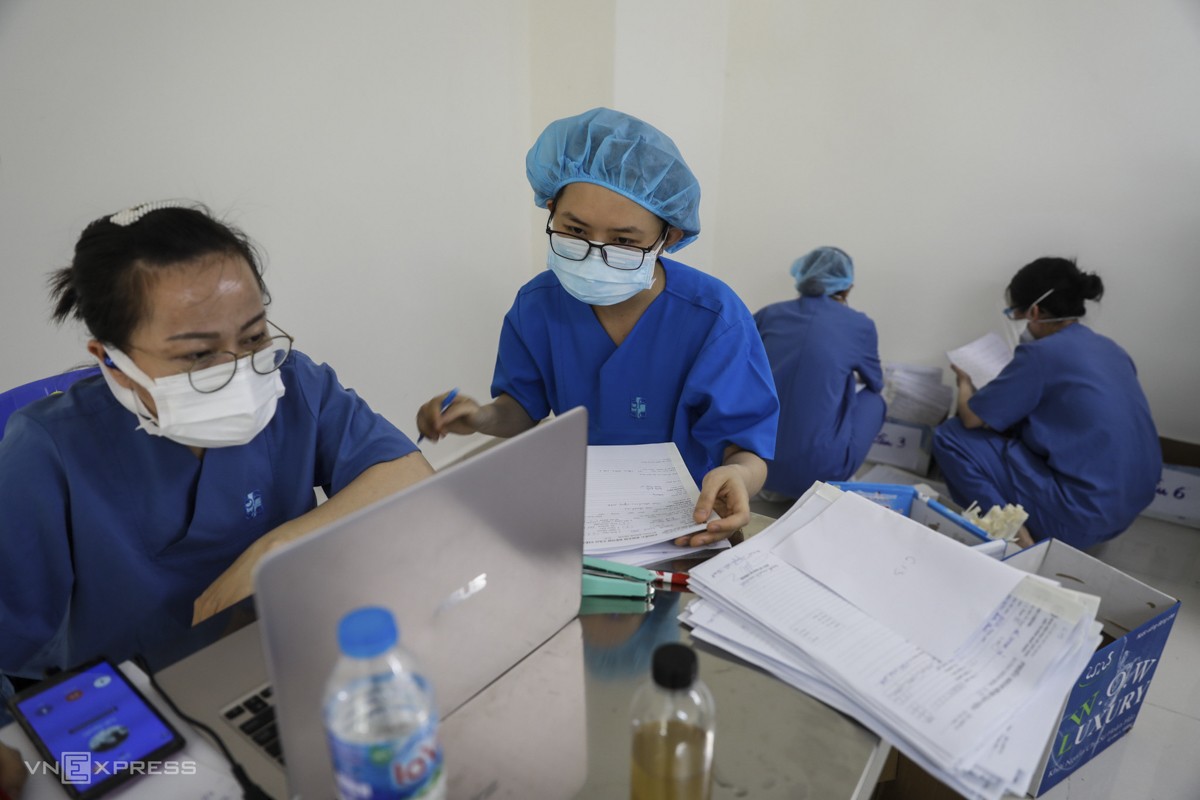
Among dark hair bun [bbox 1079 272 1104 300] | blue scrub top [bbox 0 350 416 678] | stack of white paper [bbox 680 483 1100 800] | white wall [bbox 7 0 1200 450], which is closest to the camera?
stack of white paper [bbox 680 483 1100 800]

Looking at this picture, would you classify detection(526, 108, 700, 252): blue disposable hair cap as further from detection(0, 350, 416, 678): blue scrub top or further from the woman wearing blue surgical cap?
the woman wearing blue surgical cap

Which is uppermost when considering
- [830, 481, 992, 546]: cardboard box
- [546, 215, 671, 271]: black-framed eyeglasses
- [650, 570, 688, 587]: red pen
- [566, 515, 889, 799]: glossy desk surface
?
[546, 215, 671, 271]: black-framed eyeglasses

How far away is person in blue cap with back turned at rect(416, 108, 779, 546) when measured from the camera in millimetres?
1344

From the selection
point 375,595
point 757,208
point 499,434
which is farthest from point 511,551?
point 757,208

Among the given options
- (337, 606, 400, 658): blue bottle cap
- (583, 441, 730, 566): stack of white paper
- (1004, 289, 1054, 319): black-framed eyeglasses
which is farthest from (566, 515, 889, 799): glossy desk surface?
(1004, 289, 1054, 319): black-framed eyeglasses

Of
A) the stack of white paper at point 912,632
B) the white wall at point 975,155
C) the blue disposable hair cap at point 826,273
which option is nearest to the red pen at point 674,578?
the stack of white paper at point 912,632

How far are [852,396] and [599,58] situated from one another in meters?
1.59

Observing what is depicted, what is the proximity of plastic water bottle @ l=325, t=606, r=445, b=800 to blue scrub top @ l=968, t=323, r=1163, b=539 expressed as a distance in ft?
7.91

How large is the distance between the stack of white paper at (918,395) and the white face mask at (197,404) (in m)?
2.73

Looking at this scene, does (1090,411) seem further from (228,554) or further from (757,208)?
(228,554)

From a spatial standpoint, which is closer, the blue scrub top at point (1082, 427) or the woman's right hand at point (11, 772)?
the woman's right hand at point (11, 772)

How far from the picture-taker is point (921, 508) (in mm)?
1876

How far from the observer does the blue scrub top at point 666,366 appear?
138 centimetres

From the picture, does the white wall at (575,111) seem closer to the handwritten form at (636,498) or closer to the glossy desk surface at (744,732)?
the handwritten form at (636,498)
